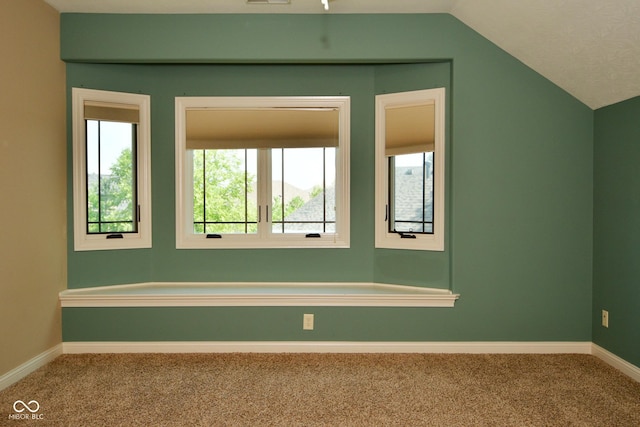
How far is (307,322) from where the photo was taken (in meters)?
3.04

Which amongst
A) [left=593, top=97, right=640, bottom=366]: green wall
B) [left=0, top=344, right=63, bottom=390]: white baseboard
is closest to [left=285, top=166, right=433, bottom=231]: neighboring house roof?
[left=593, top=97, right=640, bottom=366]: green wall

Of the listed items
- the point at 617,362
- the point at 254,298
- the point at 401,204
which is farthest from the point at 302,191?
the point at 617,362

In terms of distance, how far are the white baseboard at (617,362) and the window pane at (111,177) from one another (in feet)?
12.5

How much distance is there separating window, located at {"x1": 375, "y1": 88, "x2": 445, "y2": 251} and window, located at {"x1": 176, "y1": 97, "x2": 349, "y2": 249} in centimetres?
31

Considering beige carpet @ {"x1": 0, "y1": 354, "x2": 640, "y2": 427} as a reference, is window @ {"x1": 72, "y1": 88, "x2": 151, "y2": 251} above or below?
above

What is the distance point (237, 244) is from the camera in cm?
337

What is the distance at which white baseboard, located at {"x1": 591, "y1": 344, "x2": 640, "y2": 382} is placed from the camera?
2.61 metres

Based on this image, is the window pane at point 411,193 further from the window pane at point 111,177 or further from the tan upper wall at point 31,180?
the tan upper wall at point 31,180

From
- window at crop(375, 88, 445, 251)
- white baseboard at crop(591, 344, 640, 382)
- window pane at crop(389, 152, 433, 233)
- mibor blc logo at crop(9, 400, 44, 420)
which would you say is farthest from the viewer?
window pane at crop(389, 152, 433, 233)

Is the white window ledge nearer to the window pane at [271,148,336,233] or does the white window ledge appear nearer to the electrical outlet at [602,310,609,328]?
the window pane at [271,148,336,233]

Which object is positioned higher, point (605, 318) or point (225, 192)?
point (225, 192)

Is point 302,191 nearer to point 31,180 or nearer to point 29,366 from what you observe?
point 31,180

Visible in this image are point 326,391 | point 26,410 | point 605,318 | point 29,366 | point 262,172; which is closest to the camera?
point 26,410

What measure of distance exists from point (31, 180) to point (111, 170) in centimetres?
60
